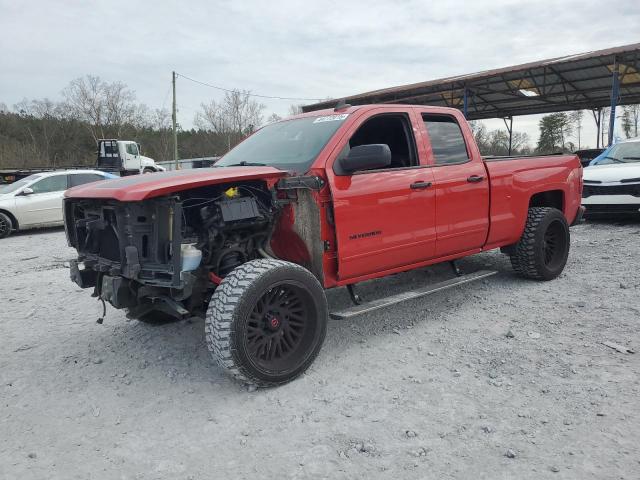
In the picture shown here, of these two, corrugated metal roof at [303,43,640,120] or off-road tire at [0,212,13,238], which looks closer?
off-road tire at [0,212,13,238]

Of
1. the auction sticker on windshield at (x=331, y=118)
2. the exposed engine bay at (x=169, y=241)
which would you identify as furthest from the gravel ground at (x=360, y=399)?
the auction sticker on windshield at (x=331, y=118)

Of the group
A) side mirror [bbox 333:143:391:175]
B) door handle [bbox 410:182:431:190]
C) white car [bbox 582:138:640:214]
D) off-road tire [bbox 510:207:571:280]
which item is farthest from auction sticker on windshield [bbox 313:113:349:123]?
white car [bbox 582:138:640:214]

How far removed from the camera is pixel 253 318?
10.6 ft

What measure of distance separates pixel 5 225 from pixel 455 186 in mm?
10509

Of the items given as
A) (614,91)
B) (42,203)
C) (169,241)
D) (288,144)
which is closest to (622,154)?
(614,91)

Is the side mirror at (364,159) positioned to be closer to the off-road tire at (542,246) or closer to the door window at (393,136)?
the door window at (393,136)

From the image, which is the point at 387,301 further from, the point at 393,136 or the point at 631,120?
the point at 631,120

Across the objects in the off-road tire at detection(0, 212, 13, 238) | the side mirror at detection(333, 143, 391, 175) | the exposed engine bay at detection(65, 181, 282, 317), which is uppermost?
the side mirror at detection(333, 143, 391, 175)

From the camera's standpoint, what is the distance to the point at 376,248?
12.9 feet

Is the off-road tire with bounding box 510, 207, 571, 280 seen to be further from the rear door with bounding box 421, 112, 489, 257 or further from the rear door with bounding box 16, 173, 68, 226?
the rear door with bounding box 16, 173, 68, 226

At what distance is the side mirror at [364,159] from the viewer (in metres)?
3.51

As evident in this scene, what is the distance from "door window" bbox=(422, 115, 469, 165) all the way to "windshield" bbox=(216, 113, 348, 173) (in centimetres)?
96

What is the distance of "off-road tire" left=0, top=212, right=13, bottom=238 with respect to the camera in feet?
36.0

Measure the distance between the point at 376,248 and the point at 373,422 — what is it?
148 cm
